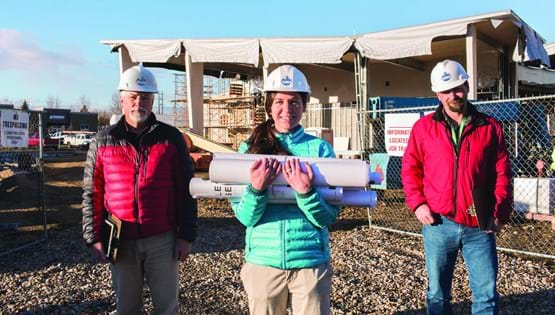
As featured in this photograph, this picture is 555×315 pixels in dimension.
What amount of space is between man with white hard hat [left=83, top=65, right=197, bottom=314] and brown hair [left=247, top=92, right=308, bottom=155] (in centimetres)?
78

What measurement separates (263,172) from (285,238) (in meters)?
0.40

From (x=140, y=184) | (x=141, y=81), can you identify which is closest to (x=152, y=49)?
(x=141, y=81)

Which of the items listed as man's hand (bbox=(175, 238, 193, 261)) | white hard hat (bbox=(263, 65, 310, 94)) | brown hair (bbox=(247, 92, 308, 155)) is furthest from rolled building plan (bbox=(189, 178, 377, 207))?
man's hand (bbox=(175, 238, 193, 261))

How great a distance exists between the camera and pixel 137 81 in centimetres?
300

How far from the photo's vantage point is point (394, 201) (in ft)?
35.1

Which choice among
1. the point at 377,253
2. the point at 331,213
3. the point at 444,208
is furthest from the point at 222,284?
the point at 331,213

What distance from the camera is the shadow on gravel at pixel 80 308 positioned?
4461 millimetres

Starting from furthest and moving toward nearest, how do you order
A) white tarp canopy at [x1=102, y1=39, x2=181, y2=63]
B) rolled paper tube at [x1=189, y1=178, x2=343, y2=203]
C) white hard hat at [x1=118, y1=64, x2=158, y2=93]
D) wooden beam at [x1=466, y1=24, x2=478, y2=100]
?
1. white tarp canopy at [x1=102, y1=39, x2=181, y2=63]
2. wooden beam at [x1=466, y1=24, x2=478, y2=100]
3. white hard hat at [x1=118, y1=64, x2=158, y2=93]
4. rolled paper tube at [x1=189, y1=178, x2=343, y2=203]

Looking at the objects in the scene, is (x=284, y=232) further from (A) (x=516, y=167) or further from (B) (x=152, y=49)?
(B) (x=152, y=49)

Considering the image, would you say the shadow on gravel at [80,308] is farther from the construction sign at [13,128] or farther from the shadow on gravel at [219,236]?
the construction sign at [13,128]

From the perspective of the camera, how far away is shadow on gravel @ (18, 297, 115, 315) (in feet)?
14.6

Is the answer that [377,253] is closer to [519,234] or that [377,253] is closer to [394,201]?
[519,234]

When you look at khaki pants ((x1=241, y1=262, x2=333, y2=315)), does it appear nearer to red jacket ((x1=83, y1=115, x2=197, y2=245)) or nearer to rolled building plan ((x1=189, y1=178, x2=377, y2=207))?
rolled building plan ((x1=189, y1=178, x2=377, y2=207))

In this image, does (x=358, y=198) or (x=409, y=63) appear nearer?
(x=358, y=198)
